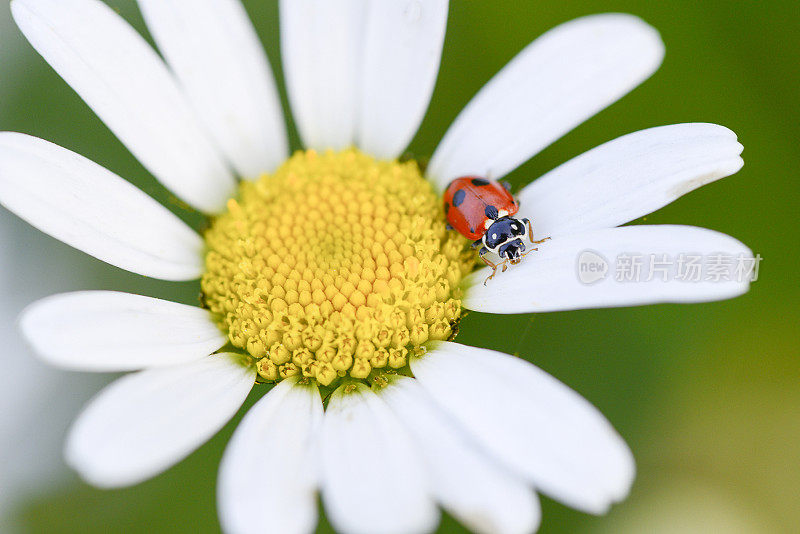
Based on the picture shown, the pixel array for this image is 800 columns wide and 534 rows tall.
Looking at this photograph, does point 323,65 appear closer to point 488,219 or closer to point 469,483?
point 488,219

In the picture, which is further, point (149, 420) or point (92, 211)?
point (92, 211)

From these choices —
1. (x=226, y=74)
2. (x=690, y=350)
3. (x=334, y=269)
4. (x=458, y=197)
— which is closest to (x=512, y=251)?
(x=458, y=197)

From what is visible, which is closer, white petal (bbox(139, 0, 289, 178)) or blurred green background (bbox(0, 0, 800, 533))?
white petal (bbox(139, 0, 289, 178))

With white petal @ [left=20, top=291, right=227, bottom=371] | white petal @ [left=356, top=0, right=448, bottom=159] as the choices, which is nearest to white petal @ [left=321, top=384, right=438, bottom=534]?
white petal @ [left=20, top=291, right=227, bottom=371]

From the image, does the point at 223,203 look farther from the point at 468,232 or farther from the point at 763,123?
the point at 763,123

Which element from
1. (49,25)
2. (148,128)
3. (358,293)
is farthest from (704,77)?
(49,25)

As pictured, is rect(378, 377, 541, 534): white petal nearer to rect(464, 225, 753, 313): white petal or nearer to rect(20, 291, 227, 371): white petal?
rect(464, 225, 753, 313): white petal
